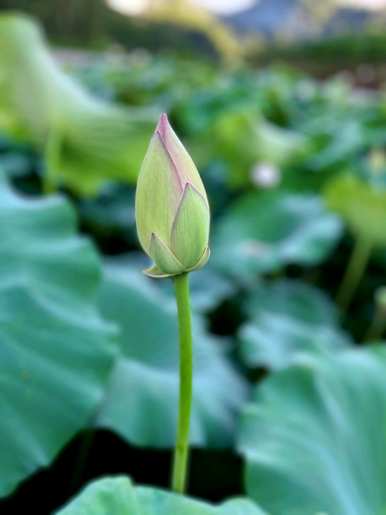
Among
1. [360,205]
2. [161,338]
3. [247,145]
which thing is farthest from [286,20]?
[161,338]

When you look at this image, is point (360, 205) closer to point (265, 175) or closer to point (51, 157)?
point (265, 175)

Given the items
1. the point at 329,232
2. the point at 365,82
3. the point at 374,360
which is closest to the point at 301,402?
the point at 374,360

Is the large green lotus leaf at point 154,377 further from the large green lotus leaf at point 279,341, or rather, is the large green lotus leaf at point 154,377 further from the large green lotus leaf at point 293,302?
the large green lotus leaf at point 293,302

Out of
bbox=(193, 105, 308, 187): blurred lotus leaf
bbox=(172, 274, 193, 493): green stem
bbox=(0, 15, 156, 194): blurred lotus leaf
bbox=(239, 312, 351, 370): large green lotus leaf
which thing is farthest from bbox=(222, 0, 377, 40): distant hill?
bbox=(172, 274, 193, 493): green stem

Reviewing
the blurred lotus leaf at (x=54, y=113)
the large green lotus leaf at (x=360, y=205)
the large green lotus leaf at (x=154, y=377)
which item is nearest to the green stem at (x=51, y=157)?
the blurred lotus leaf at (x=54, y=113)

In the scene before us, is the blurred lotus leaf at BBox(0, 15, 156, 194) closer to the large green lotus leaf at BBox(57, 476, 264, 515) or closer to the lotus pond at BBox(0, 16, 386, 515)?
the lotus pond at BBox(0, 16, 386, 515)

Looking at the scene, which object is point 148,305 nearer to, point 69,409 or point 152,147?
point 69,409
